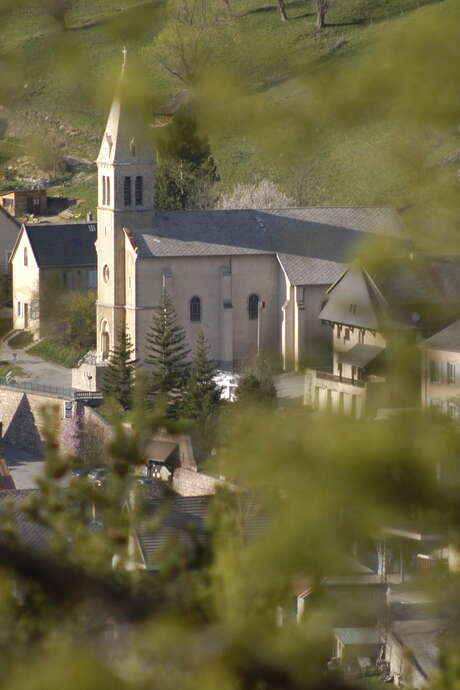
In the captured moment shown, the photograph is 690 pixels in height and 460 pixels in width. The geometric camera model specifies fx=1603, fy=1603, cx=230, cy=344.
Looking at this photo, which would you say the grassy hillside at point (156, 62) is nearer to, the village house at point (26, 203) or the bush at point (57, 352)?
the bush at point (57, 352)

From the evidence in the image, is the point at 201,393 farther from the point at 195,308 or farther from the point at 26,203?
the point at 26,203

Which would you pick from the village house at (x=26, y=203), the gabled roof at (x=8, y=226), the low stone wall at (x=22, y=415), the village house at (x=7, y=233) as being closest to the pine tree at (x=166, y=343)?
the low stone wall at (x=22, y=415)

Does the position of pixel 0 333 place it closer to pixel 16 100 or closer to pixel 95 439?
pixel 16 100

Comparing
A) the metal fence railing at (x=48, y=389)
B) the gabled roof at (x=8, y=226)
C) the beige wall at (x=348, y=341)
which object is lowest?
the metal fence railing at (x=48, y=389)

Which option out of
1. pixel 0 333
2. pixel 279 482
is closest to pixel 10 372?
pixel 0 333

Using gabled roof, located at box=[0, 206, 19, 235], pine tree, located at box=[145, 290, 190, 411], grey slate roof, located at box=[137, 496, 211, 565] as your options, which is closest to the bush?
pine tree, located at box=[145, 290, 190, 411]

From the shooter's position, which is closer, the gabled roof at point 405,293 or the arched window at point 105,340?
the gabled roof at point 405,293

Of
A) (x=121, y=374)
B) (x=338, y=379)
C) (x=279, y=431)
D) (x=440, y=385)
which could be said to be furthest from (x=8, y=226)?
(x=279, y=431)
